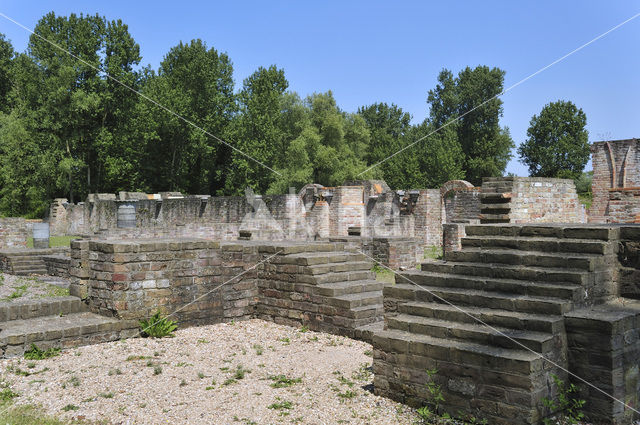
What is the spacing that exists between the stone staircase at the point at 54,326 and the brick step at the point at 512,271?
15.1 feet

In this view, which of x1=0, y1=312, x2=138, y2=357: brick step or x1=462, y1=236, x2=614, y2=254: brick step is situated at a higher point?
x1=462, y1=236, x2=614, y2=254: brick step

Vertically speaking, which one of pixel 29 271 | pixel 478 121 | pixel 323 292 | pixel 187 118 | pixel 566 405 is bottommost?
pixel 566 405

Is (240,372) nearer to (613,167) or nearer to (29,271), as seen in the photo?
(29,271)

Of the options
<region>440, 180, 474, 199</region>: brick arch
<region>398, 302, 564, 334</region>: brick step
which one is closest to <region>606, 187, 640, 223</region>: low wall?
<region>398, 302, 564, 334</region>: brick step

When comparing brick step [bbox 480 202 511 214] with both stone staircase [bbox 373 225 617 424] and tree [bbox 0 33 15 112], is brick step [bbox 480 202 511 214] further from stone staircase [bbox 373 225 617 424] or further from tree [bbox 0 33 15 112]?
tree [bbox 0 33 15 112]

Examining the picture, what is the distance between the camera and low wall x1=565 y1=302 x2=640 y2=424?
15.4 ft

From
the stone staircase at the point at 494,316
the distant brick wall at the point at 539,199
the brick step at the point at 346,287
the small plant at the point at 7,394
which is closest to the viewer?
the stone staircase at the point at 494,316

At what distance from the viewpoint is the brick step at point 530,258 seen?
5.29 metres

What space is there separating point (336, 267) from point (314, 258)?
46 centimetres

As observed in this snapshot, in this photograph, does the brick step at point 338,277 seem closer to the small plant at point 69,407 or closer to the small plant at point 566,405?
the small plant at point 69,407

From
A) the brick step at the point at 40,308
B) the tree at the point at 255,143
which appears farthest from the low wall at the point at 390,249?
the tree at the point at 255,143

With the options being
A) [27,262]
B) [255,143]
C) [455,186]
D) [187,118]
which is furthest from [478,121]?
[27,262]

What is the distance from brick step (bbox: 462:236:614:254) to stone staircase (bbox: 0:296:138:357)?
5.10m

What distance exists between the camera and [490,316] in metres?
5.12
